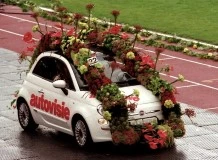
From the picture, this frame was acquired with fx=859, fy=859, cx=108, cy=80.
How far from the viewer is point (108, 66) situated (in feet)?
53.2

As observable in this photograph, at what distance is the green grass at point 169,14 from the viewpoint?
1185 inches

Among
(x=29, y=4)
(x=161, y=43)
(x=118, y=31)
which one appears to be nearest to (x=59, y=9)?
(x=118, y=31)

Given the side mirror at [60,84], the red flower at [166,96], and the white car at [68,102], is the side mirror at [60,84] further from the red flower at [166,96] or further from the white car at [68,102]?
the red flower at [166,96]

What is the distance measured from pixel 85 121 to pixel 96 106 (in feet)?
1.09

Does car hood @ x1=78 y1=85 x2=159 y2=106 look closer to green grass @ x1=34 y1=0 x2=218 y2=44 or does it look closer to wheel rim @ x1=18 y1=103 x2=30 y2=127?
A: wheel rim @ x1=18 y1=103 x2=30 y2=127

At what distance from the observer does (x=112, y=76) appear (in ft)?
53.0

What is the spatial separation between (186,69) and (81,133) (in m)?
9.06

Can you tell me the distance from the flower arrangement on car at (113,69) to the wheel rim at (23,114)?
1017mm

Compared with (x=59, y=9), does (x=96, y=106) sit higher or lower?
lower

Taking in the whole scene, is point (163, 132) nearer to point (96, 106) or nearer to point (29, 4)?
point (96, 106)

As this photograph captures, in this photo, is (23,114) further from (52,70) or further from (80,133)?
(80,133)

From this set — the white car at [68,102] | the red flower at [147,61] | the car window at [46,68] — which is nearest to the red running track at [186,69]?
the red flower at [147,61]

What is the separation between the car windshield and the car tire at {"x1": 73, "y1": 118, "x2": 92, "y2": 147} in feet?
2.28

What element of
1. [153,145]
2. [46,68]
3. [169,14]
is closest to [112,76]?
[46,68]
